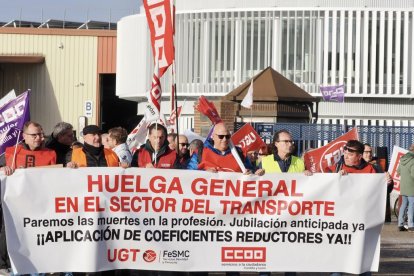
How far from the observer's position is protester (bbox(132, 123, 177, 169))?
13289 millimetres

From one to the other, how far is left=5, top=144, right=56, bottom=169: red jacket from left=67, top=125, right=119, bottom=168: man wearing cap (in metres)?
0.23

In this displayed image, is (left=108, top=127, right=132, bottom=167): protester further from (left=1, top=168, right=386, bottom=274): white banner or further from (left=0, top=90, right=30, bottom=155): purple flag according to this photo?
(left=1, top=168, right=386, bottom=274): white banner

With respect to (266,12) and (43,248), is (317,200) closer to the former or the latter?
(43,248)

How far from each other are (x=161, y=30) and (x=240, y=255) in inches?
133

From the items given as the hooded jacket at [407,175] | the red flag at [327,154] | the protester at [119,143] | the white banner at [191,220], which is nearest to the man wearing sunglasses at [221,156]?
the white banner at [191,220]

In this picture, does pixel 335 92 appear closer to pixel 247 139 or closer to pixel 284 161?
pixel 247 139

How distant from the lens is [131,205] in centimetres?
1216

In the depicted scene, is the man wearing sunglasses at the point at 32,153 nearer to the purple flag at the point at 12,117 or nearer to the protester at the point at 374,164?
the purple flag at the point at 12,117

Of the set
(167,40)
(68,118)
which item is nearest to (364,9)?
(68,118)

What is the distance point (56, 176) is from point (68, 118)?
5048cm

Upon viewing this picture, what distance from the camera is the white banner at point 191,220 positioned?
1194 cm

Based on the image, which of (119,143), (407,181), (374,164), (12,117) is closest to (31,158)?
(119,143)

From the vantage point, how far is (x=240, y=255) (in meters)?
12.2

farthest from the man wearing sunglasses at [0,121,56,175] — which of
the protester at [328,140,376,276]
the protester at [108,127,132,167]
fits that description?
the protester at [328,140,376,276]
